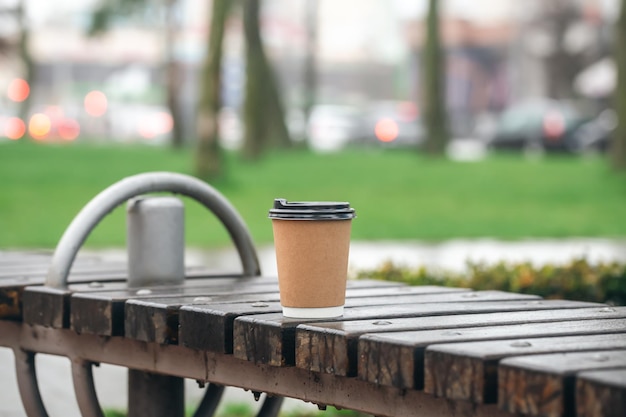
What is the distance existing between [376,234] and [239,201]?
309cm

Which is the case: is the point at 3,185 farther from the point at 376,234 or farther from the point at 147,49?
the point at 147,49

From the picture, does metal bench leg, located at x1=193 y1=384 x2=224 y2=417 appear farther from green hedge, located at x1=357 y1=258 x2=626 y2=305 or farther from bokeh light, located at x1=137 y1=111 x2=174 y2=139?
bokeh light, located at x1=137 y1=111 x2=174 y2=139

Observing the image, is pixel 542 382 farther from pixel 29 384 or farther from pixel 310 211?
pixel 29 384

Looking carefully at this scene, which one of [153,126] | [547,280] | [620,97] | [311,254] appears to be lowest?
[547,280]

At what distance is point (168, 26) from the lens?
35.6 m

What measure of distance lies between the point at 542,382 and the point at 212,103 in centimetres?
1493

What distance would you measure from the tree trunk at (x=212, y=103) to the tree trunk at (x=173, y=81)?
15128mm

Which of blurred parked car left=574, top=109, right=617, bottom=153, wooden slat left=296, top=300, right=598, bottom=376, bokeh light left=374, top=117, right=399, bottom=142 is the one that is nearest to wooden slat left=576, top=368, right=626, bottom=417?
wooden slat left=296, top=300, right=598, bottom=376

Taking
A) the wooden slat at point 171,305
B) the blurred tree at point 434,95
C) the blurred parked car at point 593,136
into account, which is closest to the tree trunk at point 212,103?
the blurred tree at point 434,95

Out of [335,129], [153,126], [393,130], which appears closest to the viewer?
[393,130]

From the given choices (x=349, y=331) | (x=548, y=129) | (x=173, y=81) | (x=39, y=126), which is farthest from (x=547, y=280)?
(x=39, y=126)

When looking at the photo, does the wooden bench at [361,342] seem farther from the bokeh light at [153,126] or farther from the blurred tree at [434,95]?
the bokeh light at [153,126]

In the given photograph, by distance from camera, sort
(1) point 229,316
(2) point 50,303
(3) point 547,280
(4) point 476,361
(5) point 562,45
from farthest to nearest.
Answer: (5) point 562,45
(3) point 547,280
(2) point 50,303
(1) point 229,316
(4) point 476,361

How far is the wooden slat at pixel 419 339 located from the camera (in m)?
2.68
